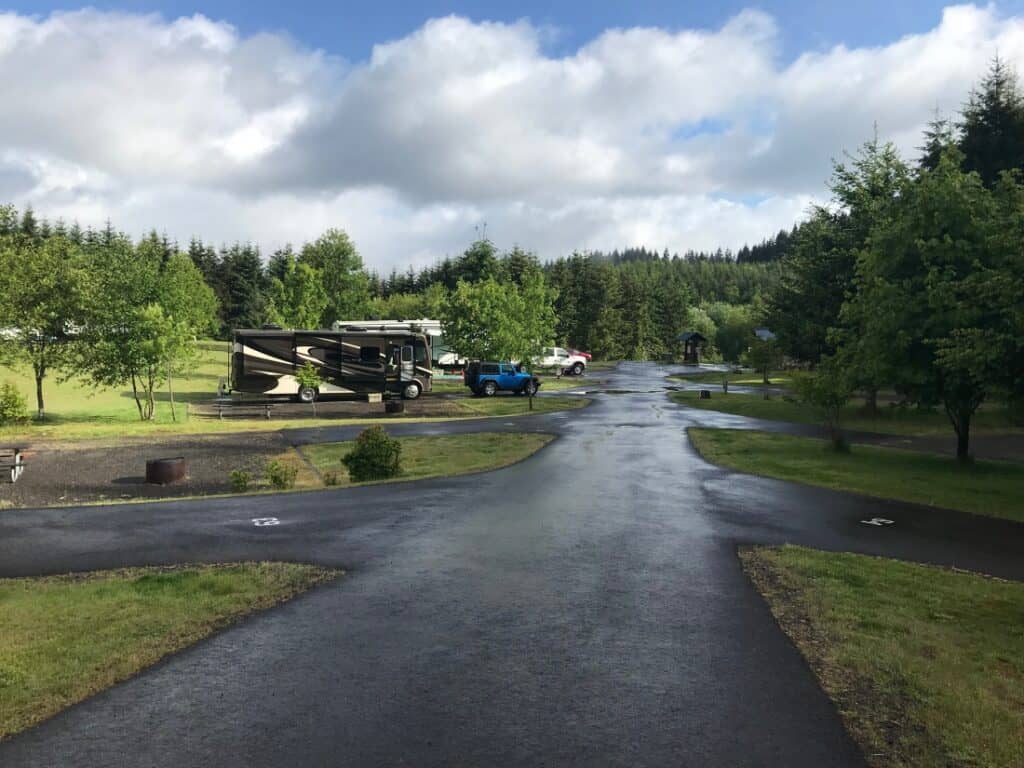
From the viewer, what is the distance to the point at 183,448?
21.8m

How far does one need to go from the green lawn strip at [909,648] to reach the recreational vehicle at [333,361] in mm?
29009

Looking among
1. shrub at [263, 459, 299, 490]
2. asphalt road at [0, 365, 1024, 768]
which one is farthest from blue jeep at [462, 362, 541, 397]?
asphalt road at [0, 365, 1024, 768]

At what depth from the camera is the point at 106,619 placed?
734 centimetres

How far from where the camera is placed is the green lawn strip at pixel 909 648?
504 cm

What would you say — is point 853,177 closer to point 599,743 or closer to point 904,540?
point 904,540

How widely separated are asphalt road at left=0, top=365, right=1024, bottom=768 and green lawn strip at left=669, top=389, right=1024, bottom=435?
50.6 ft

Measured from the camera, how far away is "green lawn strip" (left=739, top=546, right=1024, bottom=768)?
504 cm

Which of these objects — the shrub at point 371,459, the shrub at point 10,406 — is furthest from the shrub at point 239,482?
the shrub at point 10,406

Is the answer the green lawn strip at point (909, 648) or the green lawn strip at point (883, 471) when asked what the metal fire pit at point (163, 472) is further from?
the green lawn strip at point (883, 471)

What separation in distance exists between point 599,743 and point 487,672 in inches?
56.6

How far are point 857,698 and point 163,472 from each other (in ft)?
51.2

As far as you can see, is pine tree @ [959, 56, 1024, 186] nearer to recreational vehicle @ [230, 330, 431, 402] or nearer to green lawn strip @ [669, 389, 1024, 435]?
green lawn strip @ [669, 389, 1024, 435]

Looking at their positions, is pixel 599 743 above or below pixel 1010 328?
below

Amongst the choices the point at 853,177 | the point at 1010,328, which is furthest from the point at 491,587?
the point at 853,177
